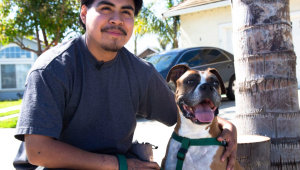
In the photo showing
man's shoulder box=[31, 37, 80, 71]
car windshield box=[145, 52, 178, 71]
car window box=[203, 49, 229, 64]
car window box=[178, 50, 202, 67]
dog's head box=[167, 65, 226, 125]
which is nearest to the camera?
man's shoulder box=[31, 37, 80, 71]

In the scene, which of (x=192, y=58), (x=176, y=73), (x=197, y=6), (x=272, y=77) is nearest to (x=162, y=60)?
(x=192, y=58)

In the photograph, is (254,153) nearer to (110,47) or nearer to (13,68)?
(110,47)

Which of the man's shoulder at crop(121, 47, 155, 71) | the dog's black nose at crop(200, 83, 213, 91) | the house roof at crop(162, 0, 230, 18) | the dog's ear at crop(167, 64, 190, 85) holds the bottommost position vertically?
the dog's black nose at crop(200, 83, 213, 91)

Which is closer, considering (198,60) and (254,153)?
(254,153)

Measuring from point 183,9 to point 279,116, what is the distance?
961 centimetres

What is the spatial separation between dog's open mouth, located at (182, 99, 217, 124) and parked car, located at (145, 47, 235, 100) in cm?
462

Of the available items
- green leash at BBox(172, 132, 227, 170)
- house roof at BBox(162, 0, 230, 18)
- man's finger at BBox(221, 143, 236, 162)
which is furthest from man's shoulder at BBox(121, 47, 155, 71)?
house roof at BBox(162, 0, 230, 18)

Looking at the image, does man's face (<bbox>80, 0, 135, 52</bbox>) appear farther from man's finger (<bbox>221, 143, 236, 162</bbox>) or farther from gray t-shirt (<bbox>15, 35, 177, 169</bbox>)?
man's finger (<bbox>221, 143, 236, 162</bbox>)

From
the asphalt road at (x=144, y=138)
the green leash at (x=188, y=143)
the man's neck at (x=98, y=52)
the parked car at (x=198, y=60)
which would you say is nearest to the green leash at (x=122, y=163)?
the green leash at (x=188, y=143)

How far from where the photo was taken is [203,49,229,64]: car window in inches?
343

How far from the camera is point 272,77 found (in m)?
2.77

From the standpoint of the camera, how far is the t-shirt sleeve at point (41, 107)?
1.86 meters

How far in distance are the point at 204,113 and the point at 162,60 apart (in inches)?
216

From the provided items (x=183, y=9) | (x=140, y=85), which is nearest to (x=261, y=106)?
(x=140, y=85)
